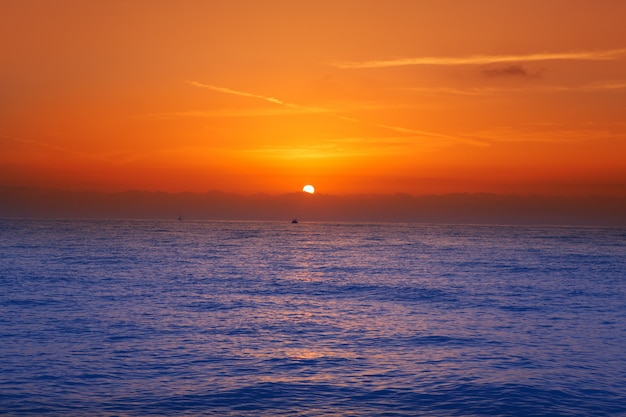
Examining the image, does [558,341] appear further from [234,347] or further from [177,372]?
[177,372]

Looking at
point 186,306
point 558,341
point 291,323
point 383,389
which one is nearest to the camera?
point 383,389

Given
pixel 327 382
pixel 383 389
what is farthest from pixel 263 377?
pixel 383 389

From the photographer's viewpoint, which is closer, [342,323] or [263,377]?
[263,377]

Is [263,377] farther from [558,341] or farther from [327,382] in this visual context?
[558,341]

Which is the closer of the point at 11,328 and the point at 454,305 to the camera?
the point at 11,328

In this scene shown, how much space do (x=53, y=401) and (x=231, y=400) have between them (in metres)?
5.56

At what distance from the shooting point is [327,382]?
23.3 meters

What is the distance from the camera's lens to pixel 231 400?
68.6ft

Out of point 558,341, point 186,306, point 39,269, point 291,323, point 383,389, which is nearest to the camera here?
point 383,389

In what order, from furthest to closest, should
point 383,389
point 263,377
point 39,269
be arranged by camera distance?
point 39,269 → point 263,377 → point 383,389

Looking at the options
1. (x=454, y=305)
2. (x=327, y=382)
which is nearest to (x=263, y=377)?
(x=327, y=382)

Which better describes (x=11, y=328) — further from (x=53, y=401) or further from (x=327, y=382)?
(x=327, y=382)

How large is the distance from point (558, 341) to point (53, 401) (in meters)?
23.3

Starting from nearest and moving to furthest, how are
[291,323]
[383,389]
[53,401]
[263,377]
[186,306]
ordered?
[53,401] → [383,389] → [263,377] → [291,323] → [186,306]
